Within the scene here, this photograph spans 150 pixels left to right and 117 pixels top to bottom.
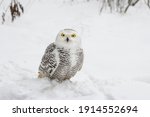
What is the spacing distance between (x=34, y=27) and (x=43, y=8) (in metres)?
0.50

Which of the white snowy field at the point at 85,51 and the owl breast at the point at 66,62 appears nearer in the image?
the owl breast at the point at 66,62

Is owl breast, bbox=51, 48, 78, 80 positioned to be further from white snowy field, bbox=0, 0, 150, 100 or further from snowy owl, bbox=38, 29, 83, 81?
white snowy field, bbox=0, 0, 150, 100

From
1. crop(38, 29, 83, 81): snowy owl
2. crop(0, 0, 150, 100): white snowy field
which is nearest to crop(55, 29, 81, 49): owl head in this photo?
crop(38, 29, 83, 81): snowy owl

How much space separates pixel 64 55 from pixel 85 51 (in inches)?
48.0

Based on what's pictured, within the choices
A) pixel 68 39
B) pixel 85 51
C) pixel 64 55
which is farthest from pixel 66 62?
pixel 85 51

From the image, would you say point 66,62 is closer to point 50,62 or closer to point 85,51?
point 50,62

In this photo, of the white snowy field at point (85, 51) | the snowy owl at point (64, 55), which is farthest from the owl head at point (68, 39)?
the white snowy field at point (85, 51)

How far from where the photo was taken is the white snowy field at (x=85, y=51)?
3.69m

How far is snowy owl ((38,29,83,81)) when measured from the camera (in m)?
3.51

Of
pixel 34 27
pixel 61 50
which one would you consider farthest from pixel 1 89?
pixel 34 27

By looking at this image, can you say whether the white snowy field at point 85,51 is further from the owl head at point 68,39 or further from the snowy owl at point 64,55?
the owl head at point 68,39

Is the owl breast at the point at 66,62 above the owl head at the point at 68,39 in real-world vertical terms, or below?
below

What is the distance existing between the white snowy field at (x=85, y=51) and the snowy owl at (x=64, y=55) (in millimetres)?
188

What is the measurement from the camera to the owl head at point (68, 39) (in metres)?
3.49
